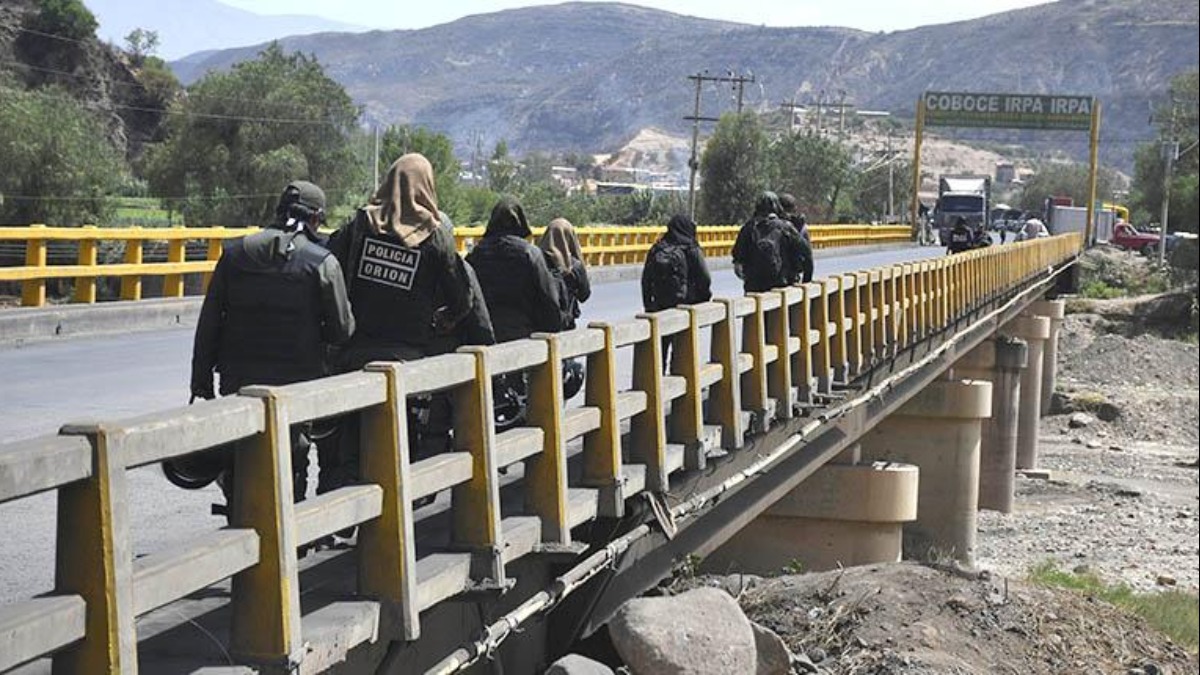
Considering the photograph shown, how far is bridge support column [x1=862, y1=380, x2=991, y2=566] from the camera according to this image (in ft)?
91.1

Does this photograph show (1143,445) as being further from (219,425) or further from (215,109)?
(219,425)

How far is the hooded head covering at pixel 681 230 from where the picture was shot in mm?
13133

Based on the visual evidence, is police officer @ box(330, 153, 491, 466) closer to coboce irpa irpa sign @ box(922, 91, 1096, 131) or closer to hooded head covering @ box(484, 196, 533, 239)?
hooded head covering @ box(484, 196, 533, 239)

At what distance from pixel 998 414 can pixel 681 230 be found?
25.9 metres

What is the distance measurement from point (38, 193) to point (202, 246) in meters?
Result: 21.2

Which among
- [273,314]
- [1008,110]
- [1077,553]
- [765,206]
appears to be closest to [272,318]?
[273,314]

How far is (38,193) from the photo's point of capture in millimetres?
53625

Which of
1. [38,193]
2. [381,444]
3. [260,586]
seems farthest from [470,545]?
[38,193]

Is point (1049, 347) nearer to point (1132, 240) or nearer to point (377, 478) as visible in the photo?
point (377, 478)

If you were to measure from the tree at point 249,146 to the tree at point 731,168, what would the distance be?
1609cm

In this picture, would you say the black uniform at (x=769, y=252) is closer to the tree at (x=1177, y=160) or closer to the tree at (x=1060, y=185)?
the tree at (x=1177, y=160)

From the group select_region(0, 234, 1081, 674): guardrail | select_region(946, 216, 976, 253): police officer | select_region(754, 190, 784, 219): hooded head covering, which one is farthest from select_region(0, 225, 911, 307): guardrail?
select_region(946, 216, 976, 253): police officer

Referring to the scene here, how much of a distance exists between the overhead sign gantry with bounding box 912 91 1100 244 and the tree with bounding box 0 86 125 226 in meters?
36.0

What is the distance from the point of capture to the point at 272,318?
273 inches
